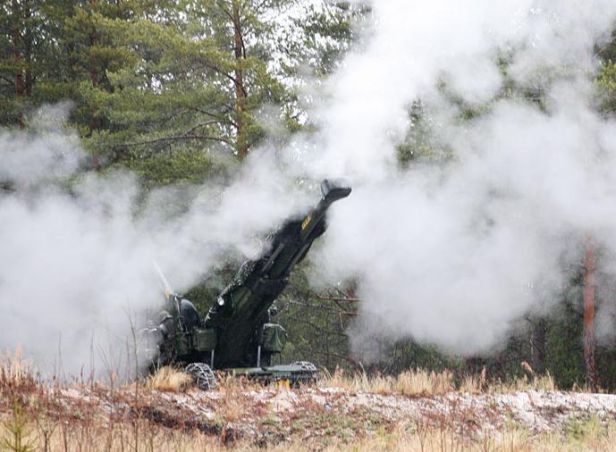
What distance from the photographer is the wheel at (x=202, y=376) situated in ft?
35.8

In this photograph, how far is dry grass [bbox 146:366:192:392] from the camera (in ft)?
33.9

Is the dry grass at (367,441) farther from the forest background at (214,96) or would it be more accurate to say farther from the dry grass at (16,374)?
the forest background at (214,96)

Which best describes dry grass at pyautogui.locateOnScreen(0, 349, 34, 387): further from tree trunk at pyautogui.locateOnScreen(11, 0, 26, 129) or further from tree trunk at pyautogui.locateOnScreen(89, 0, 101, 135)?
tree trunk at pyautogui.locateOnScreen(11, 0, 26, 129)

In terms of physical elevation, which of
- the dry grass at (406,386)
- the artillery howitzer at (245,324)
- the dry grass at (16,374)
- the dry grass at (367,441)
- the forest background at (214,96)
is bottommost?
the dry grass at (367,441)

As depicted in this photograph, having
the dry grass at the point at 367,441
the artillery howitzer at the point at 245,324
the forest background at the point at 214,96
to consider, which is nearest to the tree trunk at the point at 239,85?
the forest background at the point at 214,96

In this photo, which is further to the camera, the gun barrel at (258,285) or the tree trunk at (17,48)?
the tree trunk at (17,48)

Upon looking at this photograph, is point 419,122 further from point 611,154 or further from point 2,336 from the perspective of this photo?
point 2,336

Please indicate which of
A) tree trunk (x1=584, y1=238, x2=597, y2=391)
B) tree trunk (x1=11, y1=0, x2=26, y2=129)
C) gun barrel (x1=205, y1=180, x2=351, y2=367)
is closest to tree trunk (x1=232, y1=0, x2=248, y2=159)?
tree trunk (x1=11, y1=0, x2=26, y2=129)

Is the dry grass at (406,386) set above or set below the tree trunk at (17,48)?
below

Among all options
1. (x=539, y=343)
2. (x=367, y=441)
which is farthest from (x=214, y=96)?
(x=367, y=441)

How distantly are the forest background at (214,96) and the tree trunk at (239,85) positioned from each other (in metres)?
0.04

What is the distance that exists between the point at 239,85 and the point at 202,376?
11.7 metres

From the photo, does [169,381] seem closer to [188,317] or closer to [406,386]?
[188,317]

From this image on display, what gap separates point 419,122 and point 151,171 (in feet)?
23.7
